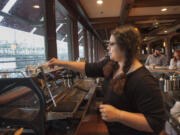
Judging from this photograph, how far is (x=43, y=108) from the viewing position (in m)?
0.89

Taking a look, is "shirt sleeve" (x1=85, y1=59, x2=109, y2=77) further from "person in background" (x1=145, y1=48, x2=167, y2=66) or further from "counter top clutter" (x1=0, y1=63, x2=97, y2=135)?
"person in background" (x1=145, y1=48, x2=167, y2=66)

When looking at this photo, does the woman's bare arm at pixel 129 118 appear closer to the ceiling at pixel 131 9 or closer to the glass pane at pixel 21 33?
the glass pane at pixel 21 33

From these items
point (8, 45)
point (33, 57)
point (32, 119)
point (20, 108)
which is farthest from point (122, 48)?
point (33, 57)

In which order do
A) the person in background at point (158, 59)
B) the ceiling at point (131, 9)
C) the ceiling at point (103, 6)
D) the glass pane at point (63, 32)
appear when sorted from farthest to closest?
the person in background at point (158, 59)
the ceiling at point (131, 9)
the ceiling at point (103, 6)
the glass pane at point (63, 32)

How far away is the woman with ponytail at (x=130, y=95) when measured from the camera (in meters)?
0.75

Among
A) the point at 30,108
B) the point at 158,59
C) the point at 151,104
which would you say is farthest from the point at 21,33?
the point at 158,59

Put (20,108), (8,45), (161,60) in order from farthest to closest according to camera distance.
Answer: (161,60), (8,45), (20,108)

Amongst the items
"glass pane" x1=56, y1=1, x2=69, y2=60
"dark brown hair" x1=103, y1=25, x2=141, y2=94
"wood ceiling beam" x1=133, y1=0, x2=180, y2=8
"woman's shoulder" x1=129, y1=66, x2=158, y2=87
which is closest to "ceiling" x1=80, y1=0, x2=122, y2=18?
"wood ceiling beam" x1=133, y1=0, x2=180, y2=8

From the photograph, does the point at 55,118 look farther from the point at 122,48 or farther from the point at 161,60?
the point at 161,60

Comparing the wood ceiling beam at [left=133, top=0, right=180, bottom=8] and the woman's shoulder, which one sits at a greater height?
the wood ceiling beam at [left=133, top=0, right=180, bottom=8]

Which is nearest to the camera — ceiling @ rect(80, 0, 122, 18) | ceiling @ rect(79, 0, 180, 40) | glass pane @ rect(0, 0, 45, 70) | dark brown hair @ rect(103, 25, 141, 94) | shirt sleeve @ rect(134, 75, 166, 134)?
shirt sleeve @ rect(134, 75, 166, 134)

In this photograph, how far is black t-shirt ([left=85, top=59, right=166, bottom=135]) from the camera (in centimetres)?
75

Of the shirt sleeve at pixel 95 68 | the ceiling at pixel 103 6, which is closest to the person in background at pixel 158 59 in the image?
the ceiling at pixel 103 6

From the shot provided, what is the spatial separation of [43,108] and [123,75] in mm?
524
